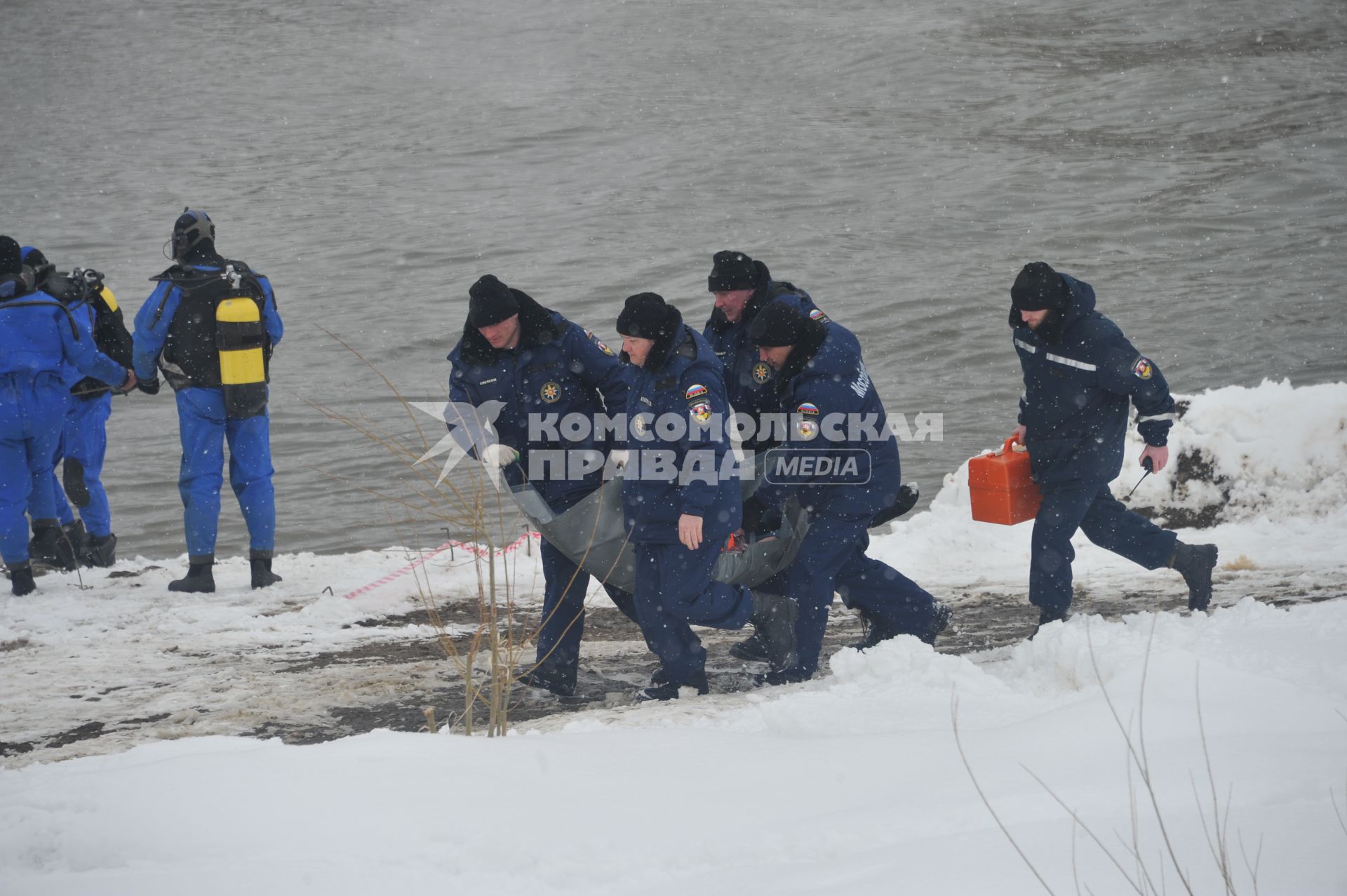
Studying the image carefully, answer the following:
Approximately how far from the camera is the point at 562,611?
543 centimetres

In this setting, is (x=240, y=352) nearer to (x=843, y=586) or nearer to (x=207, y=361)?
(x=207, y=361)

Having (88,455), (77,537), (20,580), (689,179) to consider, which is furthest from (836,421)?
(689,179)

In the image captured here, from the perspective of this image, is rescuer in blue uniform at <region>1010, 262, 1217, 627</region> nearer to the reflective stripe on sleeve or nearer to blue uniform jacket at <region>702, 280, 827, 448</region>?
the reflective stripe on sleeve

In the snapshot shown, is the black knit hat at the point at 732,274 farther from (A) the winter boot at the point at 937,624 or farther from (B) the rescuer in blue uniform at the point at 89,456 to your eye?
(B) the rescuer in blue uniform at the point at 89,456

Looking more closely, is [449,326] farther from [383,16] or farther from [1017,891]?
[383,16]

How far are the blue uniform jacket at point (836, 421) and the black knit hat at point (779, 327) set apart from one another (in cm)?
6

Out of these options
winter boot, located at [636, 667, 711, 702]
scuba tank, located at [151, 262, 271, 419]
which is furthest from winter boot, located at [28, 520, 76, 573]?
winter boot, located at [636, 667, 711, 702]

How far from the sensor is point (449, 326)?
14453mm

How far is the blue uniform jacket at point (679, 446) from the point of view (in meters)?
4.74

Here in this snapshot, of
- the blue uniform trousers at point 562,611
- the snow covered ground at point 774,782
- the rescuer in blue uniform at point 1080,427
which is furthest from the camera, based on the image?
the blue uniform trousers at point 562,611

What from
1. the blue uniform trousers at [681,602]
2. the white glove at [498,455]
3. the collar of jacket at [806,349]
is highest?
the collar of jacket at [806,349]

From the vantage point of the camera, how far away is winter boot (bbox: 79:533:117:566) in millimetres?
7574

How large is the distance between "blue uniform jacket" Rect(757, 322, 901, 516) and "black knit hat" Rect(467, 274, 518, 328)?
43.5 inches

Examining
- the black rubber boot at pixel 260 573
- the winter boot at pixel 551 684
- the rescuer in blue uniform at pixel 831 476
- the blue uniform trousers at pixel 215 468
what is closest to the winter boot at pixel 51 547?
the blue uniform trousers at pixel 215 468
